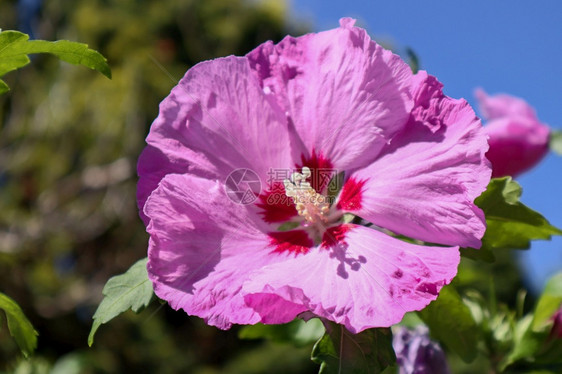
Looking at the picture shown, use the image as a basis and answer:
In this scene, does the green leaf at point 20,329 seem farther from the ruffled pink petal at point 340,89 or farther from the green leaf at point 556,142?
the green leaf at point 556,142

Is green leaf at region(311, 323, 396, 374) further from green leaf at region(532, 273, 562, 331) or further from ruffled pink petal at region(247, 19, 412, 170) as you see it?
green leaf at region(532, 273, 562, 331)

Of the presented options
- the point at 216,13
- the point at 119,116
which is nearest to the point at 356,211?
the point at 119,116

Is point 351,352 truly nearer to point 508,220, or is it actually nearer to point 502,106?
point 508,220

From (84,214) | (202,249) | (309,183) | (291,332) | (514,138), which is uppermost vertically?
(514,138)

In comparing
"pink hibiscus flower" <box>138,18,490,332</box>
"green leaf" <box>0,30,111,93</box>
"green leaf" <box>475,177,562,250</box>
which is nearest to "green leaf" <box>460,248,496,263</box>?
"green leaf" <box>475,177,562,250</box>

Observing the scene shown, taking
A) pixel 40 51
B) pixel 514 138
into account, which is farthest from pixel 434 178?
pixel 514 138
